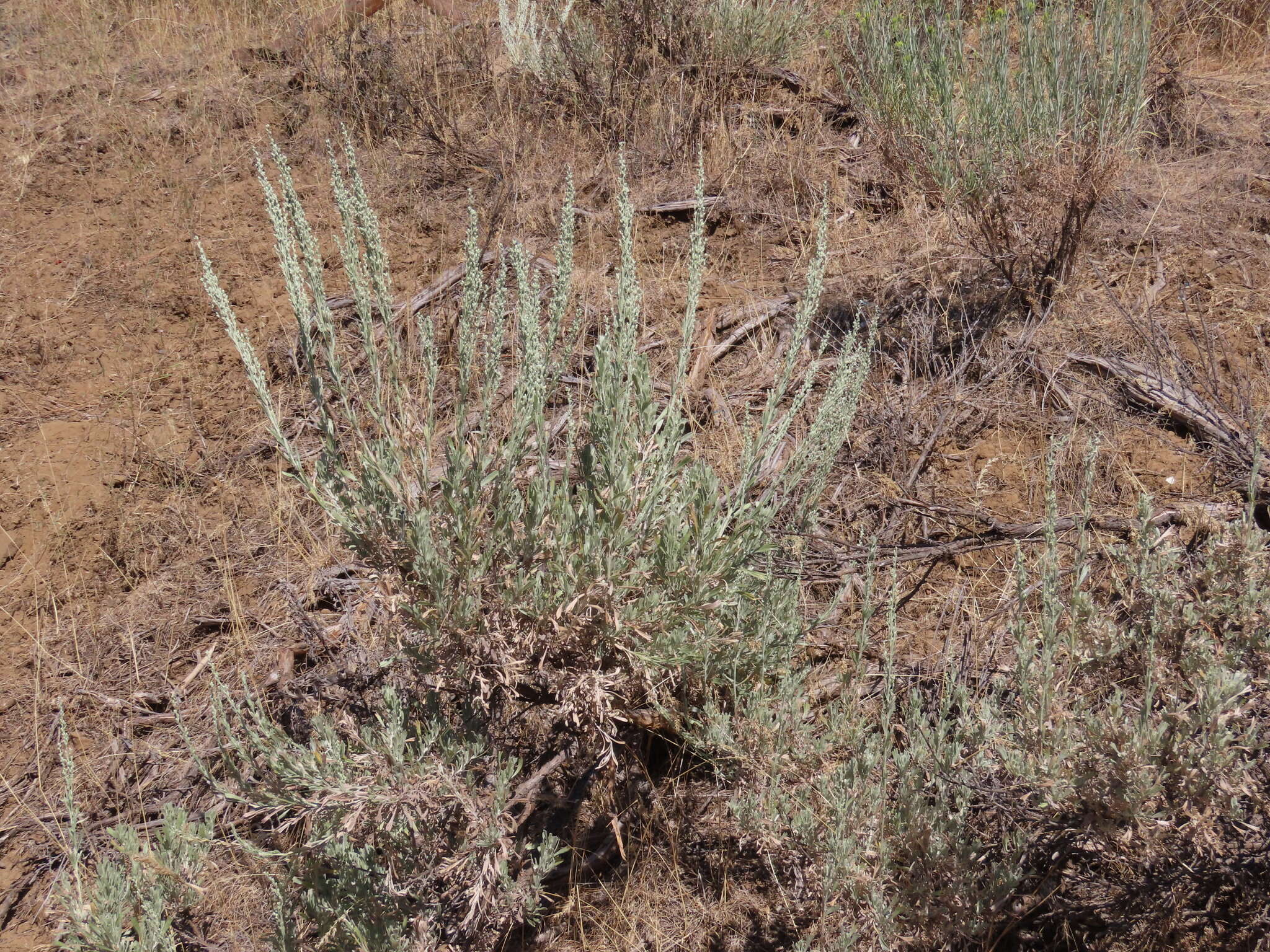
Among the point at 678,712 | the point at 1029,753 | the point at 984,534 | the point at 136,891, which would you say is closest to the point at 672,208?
the point at 984,534

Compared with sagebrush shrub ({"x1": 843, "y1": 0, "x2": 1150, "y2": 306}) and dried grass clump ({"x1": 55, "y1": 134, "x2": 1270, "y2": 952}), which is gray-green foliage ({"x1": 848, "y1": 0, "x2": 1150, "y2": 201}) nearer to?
sagebrush shrub ({"x1": 843, "y1": 0, "x2": 1150, "y2": 306})

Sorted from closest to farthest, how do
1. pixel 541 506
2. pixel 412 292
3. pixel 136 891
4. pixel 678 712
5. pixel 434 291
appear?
pixel 541 506 < pixel 136 891 < pixel 678 712 < pixel 434 291 < pixel 412 292

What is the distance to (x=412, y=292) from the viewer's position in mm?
4484

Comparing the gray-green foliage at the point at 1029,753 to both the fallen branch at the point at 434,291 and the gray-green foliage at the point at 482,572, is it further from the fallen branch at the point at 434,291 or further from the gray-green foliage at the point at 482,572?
the fallen branch at the point at 434,291

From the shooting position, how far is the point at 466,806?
225cm

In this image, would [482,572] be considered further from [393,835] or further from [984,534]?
[984,534]

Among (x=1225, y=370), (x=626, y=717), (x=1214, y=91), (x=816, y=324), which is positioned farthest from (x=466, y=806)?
(x=1214, y=91)

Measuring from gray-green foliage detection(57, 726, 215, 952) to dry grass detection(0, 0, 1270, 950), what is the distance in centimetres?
33

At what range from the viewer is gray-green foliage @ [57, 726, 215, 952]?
7.13ft

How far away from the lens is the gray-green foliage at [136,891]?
217 cm

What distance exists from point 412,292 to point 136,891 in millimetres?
2846

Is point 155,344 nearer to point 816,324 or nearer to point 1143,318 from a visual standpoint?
point 816,324

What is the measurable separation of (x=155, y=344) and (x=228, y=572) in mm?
1496

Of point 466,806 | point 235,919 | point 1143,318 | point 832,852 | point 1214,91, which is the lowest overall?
point 235,919
